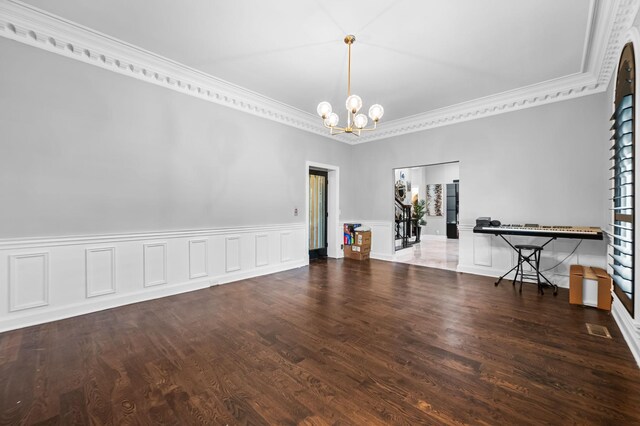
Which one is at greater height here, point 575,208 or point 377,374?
point 575,208

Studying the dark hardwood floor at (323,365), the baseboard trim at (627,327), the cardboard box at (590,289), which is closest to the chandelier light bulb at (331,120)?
the dark hardwood floor at (323,365)

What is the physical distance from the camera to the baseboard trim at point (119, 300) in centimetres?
292

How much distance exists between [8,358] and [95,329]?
62 centimetres

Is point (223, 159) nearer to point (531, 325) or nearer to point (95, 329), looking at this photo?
point (95, 329)

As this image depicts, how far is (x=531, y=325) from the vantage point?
2.93 meters

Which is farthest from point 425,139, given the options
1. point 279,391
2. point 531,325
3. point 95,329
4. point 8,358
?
point 8,358

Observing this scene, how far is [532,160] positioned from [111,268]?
21.9 ft

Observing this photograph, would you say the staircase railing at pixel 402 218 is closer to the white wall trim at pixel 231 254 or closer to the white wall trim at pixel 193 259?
the white wall trim at pixel 231 254

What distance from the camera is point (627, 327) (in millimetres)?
2543

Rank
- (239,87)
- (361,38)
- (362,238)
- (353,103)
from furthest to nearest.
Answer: (362,238) → (239,87) → (361,38) → (353,103)

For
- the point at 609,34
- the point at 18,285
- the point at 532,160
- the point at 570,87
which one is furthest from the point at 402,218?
the point at 18,285

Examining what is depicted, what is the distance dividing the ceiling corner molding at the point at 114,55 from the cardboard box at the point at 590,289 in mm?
5438

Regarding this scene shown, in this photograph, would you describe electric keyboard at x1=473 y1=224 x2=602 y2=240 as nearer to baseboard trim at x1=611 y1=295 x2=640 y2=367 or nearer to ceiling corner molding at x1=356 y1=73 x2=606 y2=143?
baseboard trim at x1=611 y1=295 x2=640 y2=367

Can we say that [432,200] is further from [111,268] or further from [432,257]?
[111,268]
